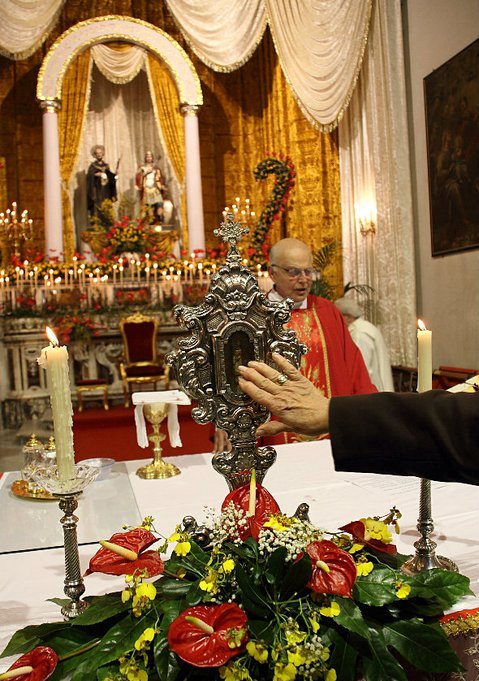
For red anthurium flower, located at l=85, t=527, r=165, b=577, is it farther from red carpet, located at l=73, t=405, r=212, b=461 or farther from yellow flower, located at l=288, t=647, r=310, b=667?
red carpet, located at l=73, t=405, r=212, b=461

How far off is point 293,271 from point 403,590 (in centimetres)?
258

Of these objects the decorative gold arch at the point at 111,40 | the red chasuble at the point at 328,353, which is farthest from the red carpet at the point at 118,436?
the decorative gold arch at the point at 111,40

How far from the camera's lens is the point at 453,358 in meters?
7.97

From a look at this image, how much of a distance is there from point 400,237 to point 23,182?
295 inches

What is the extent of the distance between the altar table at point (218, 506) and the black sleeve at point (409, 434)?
1.19 ft

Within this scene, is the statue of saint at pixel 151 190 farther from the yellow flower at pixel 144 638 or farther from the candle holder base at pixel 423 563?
the yellow flower at pixel 144 638

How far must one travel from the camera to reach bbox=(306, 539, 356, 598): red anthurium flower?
1037 mm

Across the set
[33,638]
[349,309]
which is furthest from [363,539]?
[349,309]

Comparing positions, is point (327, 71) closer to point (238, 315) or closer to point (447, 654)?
point (238, 315)

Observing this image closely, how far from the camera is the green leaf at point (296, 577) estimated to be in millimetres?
1043

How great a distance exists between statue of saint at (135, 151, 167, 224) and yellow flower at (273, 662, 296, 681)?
1153 centimetres

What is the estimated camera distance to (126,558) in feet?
3.80

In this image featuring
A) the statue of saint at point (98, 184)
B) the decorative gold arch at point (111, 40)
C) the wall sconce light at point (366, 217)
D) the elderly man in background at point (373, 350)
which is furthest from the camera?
the statue of saint at point (98, 184)

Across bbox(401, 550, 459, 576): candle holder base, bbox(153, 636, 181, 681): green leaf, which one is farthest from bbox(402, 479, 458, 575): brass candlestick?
bbox(153, 636, 181, 681): green leaf
